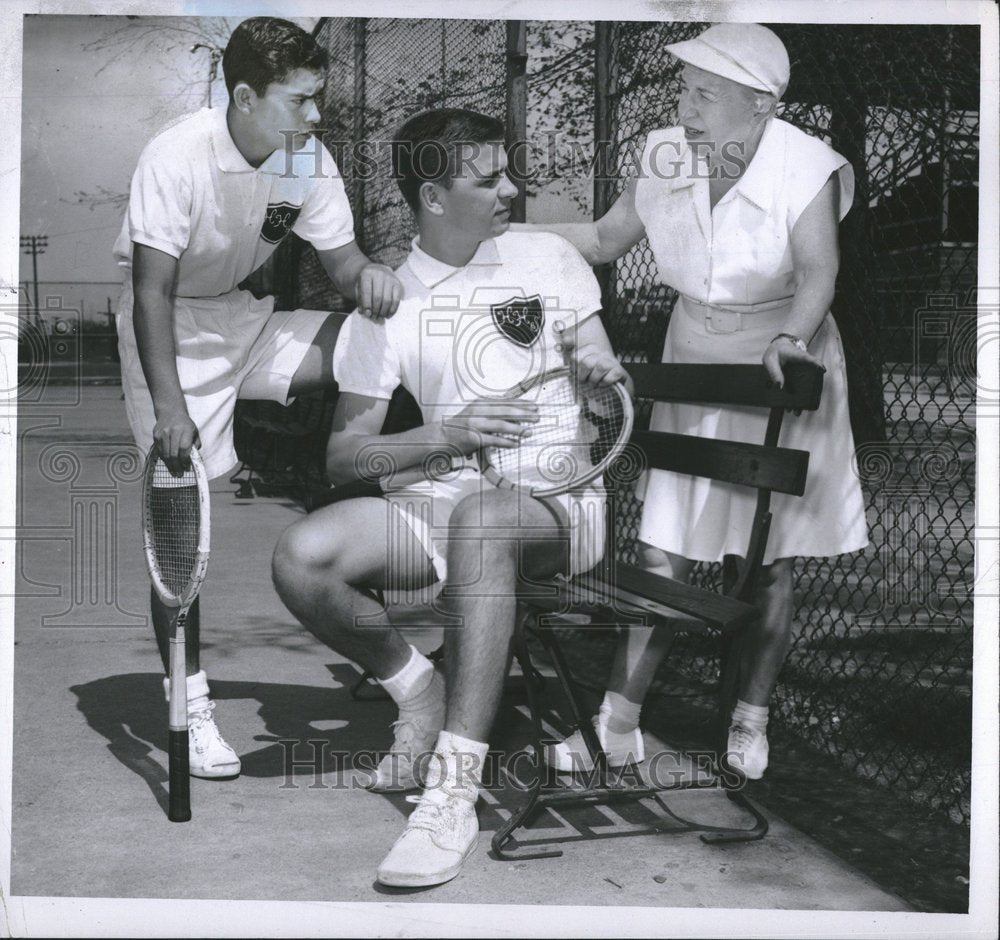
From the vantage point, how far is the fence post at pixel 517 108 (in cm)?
365

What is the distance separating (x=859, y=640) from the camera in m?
4.43

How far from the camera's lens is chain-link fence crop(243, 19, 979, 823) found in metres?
3.61

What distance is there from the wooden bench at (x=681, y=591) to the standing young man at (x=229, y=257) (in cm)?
84

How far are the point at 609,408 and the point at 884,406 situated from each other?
31.6 inches

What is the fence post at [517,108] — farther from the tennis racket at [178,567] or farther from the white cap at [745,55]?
the tennis racket at [178,567]

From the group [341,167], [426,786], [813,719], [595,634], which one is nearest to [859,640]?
[813,719]

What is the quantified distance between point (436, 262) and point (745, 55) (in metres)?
1.01

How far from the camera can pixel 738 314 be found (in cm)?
373

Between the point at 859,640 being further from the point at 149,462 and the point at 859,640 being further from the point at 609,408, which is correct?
the point at 149,462

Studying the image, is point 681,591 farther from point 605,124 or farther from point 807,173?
point 605,124

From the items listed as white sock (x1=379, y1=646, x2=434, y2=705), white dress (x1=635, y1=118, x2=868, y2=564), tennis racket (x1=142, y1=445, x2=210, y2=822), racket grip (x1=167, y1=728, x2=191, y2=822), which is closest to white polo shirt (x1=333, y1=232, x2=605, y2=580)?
white sock (x1=379, y1=646, x2=434, y2=705)

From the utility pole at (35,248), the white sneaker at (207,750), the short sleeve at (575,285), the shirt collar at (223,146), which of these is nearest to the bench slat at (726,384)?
the short sleeve at (575,285)

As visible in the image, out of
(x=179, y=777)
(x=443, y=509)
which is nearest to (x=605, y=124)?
(x=443, y=509)

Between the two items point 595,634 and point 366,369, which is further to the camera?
point 595,634
